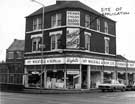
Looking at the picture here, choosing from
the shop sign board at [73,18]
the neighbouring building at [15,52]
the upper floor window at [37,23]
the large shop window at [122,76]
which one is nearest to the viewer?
the shop sign board at [73,18]

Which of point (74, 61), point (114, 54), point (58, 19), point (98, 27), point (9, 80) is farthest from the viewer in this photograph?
point (9, 80)

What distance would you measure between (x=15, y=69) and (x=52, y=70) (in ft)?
66.5

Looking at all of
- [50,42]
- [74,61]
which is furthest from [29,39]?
[74,61]

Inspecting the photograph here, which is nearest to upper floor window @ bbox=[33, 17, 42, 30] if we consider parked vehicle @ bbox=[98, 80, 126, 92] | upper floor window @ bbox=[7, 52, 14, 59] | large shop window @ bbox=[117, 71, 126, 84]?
parked vehicle @ bbox=[98, 80, 126, 92]

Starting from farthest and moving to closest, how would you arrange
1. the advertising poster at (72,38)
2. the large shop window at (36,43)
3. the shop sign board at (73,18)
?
the large shop window at (36,43), the shop sign board at (73,18), the advertising poster at (72,38)

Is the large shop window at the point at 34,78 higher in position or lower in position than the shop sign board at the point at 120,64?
lower

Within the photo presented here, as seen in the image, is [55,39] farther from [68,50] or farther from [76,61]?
[76,61]

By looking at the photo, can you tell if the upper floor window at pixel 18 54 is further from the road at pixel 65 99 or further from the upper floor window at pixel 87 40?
the road at pixel 65 99

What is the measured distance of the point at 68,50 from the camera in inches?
1465

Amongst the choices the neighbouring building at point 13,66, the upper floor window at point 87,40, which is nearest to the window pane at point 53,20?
the upper floor window at point 87,40

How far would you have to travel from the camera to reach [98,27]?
4266 centimetres

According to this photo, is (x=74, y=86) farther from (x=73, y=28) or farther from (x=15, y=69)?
(x=15, y=69)

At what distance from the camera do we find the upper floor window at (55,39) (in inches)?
1524

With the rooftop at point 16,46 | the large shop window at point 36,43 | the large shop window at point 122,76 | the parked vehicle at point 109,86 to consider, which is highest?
the rooftop at point 16,46
